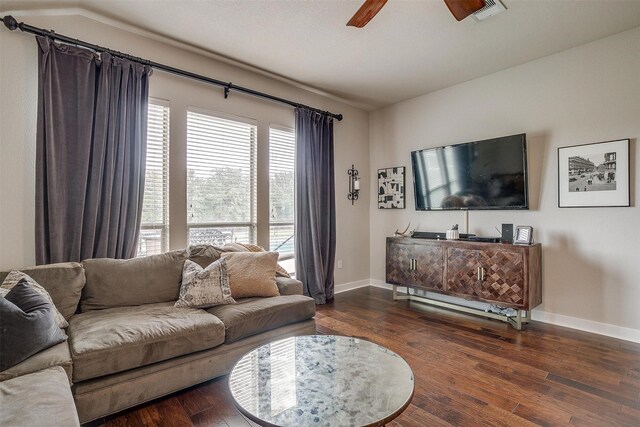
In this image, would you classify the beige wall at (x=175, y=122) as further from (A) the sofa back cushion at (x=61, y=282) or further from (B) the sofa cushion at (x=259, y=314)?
(B) the sofa cushion at (x=259, y=314)

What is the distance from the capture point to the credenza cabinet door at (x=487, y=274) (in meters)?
3.17

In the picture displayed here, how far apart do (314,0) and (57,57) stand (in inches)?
80.3

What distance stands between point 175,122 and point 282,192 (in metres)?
1.46

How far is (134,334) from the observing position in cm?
191

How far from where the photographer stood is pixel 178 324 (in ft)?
6.86

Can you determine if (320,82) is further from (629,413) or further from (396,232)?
(629,413)

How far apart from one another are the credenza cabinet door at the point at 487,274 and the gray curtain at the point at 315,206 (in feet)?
5.07

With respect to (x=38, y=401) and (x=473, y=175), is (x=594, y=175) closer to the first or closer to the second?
(x=473, y=175)

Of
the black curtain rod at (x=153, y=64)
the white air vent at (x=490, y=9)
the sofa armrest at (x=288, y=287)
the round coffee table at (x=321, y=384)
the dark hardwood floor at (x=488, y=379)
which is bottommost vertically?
the dark hardwood floor at (x=488, y=379)

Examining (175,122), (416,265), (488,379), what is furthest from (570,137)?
(175,122)

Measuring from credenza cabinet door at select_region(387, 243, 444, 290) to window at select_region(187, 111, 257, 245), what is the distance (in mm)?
1829

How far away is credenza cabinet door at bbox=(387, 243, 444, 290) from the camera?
12.4 ft

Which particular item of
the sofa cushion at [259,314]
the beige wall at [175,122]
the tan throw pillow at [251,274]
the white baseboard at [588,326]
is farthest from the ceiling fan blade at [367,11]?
the white baseboard at [588,326]

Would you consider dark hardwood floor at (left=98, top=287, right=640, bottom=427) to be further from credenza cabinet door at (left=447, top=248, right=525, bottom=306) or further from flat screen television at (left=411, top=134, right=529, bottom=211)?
flat screen television at (left=411, top=134, right=529, bottom=211)
